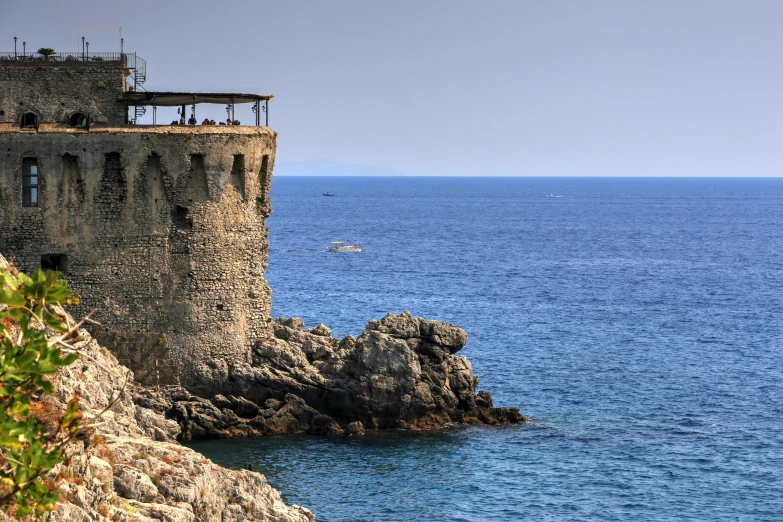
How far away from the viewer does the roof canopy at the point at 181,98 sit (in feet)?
172

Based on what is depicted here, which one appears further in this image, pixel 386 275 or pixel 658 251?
pixel 658 251

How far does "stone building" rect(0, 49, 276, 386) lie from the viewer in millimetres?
50406

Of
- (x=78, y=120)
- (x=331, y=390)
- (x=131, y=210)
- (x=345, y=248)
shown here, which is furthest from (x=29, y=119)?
(x=345, y=248)

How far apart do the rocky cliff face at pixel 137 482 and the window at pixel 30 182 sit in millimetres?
17733

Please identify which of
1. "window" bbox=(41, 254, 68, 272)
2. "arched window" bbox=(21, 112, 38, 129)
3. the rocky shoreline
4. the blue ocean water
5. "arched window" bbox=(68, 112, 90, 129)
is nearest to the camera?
the blue ocean water

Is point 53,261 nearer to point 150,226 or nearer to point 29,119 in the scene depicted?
point 150,226

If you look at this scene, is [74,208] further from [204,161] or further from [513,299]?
[513,299]

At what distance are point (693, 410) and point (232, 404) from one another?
957 inches

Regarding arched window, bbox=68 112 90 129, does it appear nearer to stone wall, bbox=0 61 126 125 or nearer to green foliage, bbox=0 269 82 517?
stone wall, bbox=0 61 126 125

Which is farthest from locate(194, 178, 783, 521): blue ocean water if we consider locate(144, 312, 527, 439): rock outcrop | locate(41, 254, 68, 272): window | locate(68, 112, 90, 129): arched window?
locate(68, 112, 90, 129): arched window

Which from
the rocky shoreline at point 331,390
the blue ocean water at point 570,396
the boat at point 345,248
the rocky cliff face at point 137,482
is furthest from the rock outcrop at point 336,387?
the boat at point 345,248

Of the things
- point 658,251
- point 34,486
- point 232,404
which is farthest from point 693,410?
point 658,251

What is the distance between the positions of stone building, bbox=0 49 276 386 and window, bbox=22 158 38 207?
5 cm

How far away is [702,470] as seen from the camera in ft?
166
